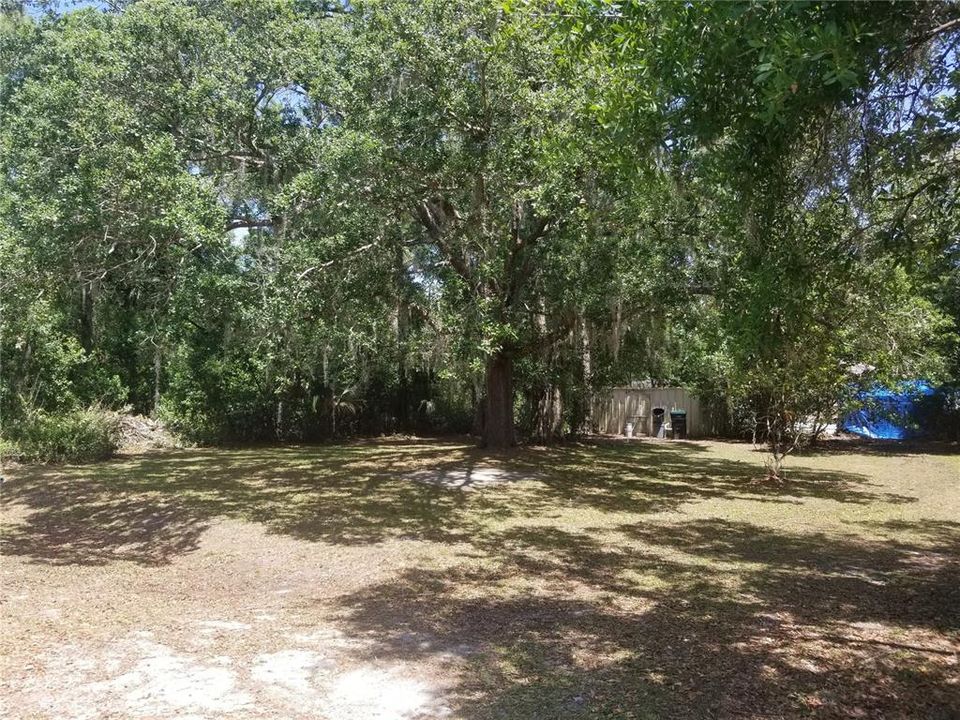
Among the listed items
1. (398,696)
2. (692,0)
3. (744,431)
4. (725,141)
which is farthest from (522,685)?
(744,431)

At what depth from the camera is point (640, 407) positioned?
73.7 ft

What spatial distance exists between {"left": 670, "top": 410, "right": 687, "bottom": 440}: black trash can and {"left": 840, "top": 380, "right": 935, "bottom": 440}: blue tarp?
4075mm

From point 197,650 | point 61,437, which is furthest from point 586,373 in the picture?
point 197,650

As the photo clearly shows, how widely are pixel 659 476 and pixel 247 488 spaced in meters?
6.73

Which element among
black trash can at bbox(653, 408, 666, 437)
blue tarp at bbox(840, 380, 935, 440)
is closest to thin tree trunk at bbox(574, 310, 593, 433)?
black trash can at bbox(653, 408, 666, 437)

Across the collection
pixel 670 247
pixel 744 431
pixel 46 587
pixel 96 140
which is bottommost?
pixel 46 587

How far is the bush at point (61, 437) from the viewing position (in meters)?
13.4

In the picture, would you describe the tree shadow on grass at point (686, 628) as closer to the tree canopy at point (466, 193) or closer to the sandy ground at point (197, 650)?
the sandy ground at point (197, 650)

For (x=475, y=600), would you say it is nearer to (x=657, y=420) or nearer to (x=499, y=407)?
(x=499, y=407)

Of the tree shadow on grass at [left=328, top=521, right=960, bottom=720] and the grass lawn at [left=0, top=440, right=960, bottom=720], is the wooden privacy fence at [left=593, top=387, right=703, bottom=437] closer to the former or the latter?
the grass lawn at [left=0, top=440, right=960, bottom=720]

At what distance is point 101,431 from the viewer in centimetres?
1433

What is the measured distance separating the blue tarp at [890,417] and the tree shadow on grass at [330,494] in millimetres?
6470

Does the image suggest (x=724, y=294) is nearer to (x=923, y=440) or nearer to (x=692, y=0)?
(x=692, y=0)

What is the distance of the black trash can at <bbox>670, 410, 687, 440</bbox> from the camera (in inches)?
837
